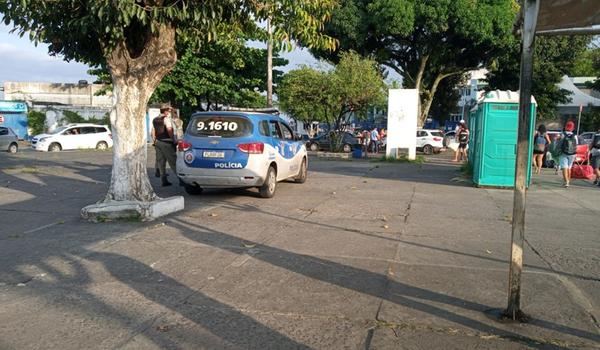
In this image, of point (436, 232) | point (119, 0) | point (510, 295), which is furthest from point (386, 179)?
point (510, 295)

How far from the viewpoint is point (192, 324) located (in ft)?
13.9

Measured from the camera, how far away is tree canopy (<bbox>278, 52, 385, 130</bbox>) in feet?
80.7

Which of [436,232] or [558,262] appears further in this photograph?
[436,232]

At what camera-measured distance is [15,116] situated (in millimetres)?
43000

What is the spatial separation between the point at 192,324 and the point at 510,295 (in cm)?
259

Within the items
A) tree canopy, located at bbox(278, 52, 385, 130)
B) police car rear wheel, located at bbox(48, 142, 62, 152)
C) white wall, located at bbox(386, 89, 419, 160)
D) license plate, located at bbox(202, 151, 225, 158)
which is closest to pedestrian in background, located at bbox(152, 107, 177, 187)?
license plate, located at bbox(202, 151, 225, 158)

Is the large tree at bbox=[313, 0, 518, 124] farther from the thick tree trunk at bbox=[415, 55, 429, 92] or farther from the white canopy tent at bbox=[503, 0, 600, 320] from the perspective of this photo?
the white canopy tent at bbox=[503, 0, 600, 320]

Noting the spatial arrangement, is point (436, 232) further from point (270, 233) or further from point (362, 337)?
point (362, 337)

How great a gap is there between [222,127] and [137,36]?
2558 mm

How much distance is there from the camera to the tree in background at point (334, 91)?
80.7 feet

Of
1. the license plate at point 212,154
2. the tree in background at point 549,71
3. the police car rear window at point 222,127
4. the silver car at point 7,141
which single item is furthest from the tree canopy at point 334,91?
the tree in background at point 549,71

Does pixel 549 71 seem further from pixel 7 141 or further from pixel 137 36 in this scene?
pixel 137 36

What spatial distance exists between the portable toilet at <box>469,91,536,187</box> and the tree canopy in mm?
11777

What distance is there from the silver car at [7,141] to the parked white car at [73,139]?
231 cm
